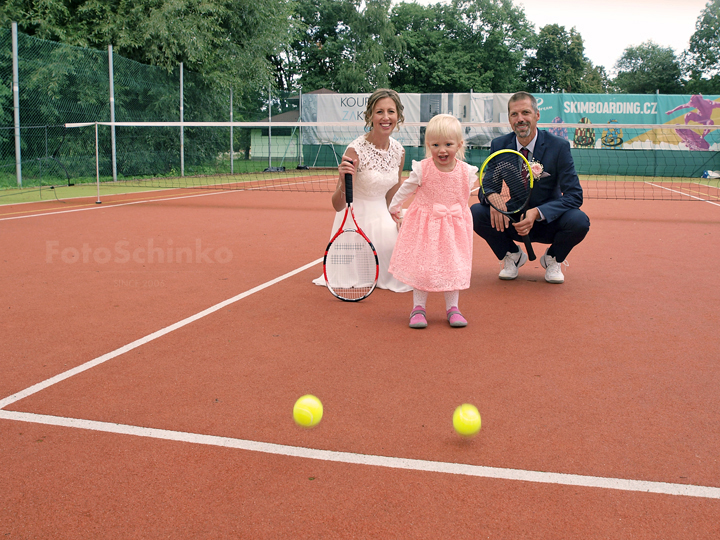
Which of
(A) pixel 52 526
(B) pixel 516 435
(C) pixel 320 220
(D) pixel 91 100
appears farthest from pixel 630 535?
(D) pixel 91 100

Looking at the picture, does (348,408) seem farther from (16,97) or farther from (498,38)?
(498,38)

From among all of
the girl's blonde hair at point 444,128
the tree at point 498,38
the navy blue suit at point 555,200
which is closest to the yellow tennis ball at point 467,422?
the girl's blonde hair at point 444,128

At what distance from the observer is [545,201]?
5863mm

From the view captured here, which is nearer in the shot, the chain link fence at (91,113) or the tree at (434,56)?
the chain link fence at (91,113)

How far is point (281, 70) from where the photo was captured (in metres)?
48.3

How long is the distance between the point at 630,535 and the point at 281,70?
49144 millimetres

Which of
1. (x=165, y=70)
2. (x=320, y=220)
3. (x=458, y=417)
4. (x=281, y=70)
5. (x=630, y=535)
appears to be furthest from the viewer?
(x=281, y=70)

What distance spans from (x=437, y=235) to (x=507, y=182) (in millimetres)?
1153

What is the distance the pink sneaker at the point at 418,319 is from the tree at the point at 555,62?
5345 centimetres

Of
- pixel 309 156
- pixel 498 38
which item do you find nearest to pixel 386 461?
pixel 309 156

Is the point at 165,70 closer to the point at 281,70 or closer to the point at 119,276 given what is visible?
the point at 119,276

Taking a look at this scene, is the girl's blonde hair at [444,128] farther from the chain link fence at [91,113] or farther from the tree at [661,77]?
the tree at [661,77]

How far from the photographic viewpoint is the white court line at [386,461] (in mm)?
2342

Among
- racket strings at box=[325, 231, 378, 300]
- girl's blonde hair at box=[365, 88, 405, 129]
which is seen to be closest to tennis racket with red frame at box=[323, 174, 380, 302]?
racket strings at box=[325, 231, 378, 300]
